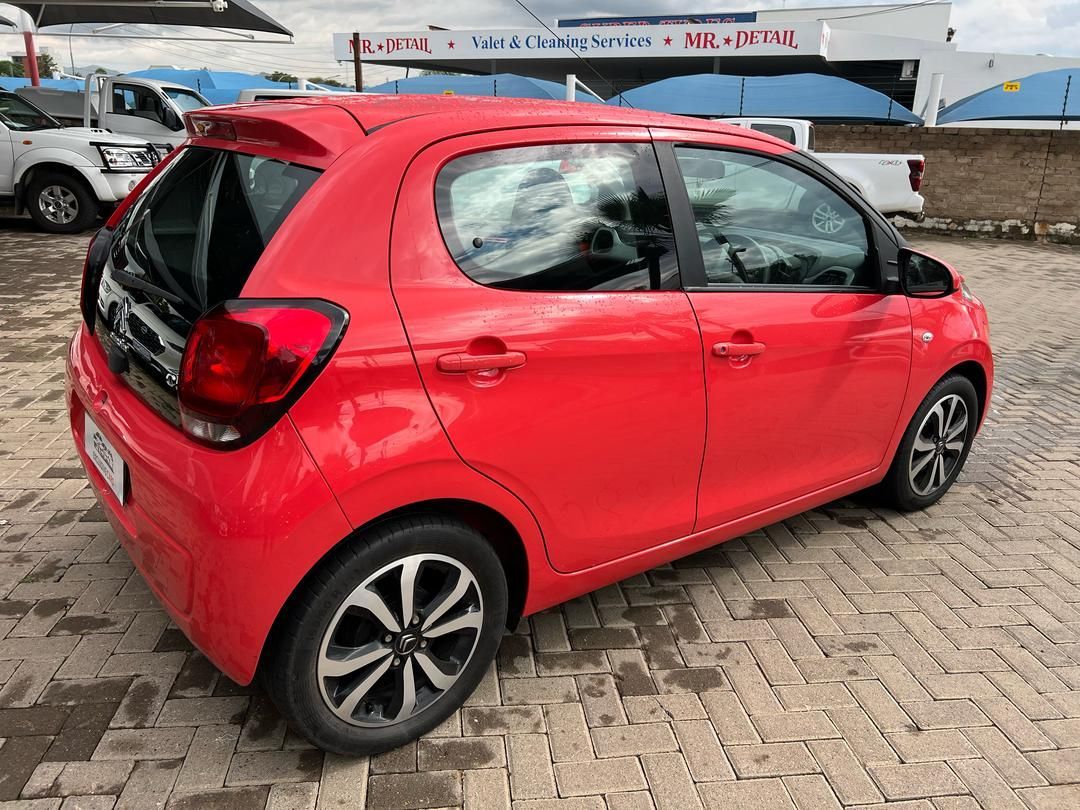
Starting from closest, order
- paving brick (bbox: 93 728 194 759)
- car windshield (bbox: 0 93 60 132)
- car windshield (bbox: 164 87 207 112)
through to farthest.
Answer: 1. paving brick (bbox: 93 728 194 759)
2. car windshield (bbox: 0 93 60 132)
3. car windshield (bbox: 164 87 207 112)

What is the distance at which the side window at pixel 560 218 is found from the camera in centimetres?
216

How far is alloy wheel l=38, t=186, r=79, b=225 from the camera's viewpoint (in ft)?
35.6

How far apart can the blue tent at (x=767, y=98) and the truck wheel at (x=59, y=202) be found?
11506mm

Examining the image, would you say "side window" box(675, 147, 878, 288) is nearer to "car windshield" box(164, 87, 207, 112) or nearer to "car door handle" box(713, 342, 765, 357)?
"car door handle" box(713, 342, 765, 357)

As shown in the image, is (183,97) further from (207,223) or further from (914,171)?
(207,223)

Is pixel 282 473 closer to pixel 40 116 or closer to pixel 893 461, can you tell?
pixel 893 461

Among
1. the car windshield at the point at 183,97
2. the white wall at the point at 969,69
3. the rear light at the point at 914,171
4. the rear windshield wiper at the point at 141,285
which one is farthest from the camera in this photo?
the white wall at the point at 969,69

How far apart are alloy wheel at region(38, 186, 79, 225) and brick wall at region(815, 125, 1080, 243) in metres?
12.7

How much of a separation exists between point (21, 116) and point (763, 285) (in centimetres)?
1215

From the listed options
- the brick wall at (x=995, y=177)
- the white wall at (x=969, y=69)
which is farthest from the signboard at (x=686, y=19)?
the brick wall at (x=995, y=177)

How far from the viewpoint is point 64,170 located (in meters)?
10.8

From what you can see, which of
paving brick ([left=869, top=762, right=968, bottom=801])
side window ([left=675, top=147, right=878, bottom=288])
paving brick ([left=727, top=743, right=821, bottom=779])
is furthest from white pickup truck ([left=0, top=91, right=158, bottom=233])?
paving brick ([left=869, top=762, right=968, bottom=801])

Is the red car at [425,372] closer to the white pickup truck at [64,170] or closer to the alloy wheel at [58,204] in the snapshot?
the white pickup truck at [64,170]

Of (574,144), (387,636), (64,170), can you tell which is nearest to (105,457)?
(387,636)
